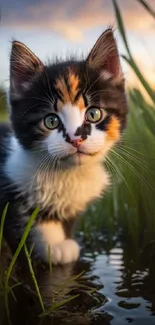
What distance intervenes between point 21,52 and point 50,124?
0.11m

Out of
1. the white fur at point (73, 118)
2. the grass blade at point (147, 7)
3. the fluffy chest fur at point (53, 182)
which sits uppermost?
the grass blade at point (147, 7)

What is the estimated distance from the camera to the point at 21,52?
61cm

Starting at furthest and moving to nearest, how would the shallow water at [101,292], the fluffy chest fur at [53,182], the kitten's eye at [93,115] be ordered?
1. the fluffy chest fur at [53,182]
2. the kitten's eye at [93,115]
3. the shallow water at [101,292]

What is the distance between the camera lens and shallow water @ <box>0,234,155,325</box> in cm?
54

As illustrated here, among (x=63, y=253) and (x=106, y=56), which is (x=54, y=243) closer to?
(x=63, y=253)

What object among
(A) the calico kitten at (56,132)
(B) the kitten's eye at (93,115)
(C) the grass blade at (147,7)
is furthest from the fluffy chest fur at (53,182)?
(C) the grass blade at (147,7)

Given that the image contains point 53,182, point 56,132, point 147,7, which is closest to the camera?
point 147,7

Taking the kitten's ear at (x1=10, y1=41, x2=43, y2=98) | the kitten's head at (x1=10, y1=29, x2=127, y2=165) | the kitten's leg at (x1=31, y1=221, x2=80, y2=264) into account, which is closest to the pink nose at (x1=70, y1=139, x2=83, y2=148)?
the kitten's head at (x1=10, y1=29, x2=127, y2=165)

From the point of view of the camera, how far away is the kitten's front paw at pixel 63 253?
0.83 meters

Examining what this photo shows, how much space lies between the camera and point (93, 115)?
65 cm

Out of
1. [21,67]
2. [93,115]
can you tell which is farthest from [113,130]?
[21,67]

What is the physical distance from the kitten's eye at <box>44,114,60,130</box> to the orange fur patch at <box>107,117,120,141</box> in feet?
0.25

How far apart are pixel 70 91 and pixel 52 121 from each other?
5cm

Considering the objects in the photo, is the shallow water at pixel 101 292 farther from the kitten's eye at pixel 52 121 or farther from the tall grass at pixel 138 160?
the kitten's eye at pixel 52 121
